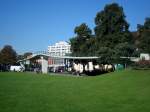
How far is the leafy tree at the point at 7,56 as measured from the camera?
407 ft

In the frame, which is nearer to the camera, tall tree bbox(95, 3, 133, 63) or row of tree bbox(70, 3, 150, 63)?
row of tree bbox(70, 3, 150, 63)

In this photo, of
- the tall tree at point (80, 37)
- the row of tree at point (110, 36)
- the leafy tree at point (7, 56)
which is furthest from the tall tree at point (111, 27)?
the leafy tree at point (7, 56)

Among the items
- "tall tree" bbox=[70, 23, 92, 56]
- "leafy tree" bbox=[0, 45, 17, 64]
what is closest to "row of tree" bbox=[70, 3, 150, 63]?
"tall tree" bbox=[70, 23, 92, 56]

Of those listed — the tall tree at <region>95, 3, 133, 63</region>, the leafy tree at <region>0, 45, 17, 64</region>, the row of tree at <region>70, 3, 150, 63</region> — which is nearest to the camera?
the row of tree at <region>70, 3, 150, 63</region>

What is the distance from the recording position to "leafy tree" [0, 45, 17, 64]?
Result: 124 metres

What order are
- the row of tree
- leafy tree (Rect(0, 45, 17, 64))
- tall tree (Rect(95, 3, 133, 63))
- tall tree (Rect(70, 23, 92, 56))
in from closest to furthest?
the row of tree, tall tree (Rect(95, 3, 133, 63)), tall tree (Rect(70, 23, 92, 56)), leafy tree (Rect(0, 45, 17, 64))

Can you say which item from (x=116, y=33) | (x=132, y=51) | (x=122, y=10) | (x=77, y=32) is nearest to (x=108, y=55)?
(x=132, y=51)

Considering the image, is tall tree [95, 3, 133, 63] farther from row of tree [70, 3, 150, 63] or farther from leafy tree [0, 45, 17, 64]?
leafy tree [0, 45, 17, 64]

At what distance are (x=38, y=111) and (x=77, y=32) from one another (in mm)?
81823

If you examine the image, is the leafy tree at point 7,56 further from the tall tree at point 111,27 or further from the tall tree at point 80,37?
the tall tree at point 111,27

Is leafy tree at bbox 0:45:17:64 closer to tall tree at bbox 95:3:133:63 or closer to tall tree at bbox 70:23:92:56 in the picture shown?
tall tree at bbox 70:23:92:56

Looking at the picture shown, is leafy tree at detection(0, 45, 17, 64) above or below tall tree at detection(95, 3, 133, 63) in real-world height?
below

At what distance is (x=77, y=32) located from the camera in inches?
3713

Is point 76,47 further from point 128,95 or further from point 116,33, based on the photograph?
point 128,95
